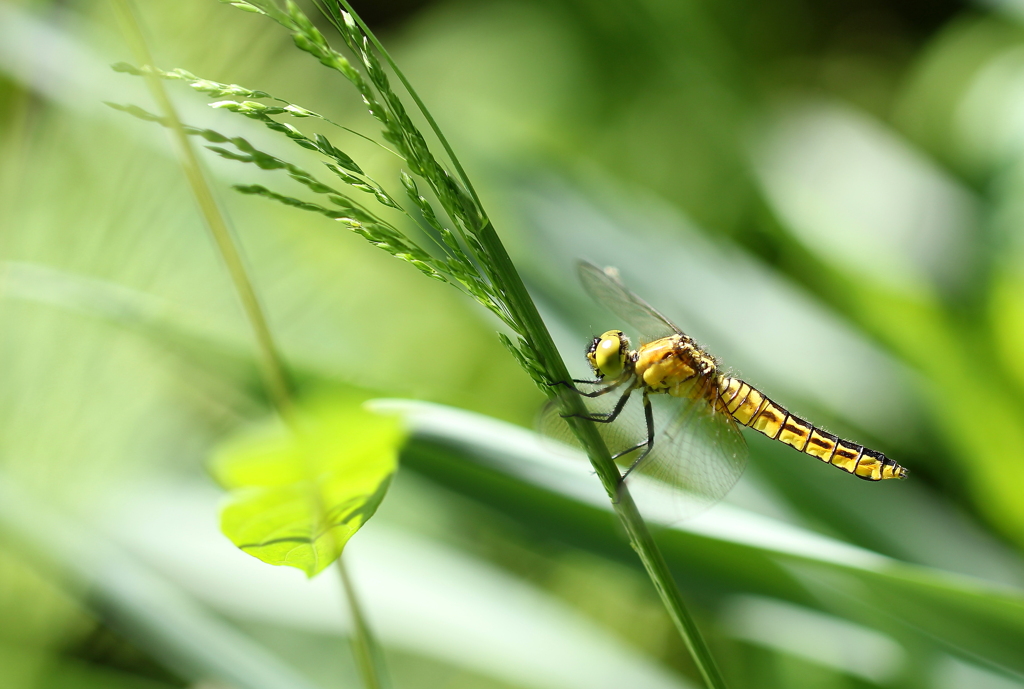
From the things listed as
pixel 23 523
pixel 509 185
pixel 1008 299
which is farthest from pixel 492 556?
pixel 1008 299

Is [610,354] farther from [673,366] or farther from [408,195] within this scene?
[408,195]

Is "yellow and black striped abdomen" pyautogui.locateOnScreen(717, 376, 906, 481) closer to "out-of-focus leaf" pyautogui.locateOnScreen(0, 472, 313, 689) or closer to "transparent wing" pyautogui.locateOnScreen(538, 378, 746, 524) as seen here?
"transparent wing" pyautogui.locateOnScreen(538, 378, 746, 524)

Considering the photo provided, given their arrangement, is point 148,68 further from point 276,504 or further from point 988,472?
point 988,472

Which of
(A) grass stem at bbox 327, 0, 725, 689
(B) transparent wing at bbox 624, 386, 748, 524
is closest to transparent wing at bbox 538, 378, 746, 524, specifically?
(B) transparent wing at bbox 624, 386, 748, 524

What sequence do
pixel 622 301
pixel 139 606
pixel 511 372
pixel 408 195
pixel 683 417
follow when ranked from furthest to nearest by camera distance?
pixel 511 372 → pixel 622 301 → pixel 683 417 → pixel 139 606 → pixel 408 195

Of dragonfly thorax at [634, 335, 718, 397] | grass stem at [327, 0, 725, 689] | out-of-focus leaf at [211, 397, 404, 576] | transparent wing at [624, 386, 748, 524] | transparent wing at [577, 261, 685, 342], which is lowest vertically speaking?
out-of-focus leaf at [211, 397, 404, 576]

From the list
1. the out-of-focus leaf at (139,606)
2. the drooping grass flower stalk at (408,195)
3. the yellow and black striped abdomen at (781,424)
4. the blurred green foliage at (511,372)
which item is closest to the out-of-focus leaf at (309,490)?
the drooping grass flower stalk at (408,195)

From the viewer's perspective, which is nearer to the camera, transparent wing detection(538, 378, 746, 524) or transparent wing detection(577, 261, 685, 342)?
transparent wing detection(538, 378, 746, 524)

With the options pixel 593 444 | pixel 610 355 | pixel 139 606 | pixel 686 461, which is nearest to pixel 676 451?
pixel 686 461
